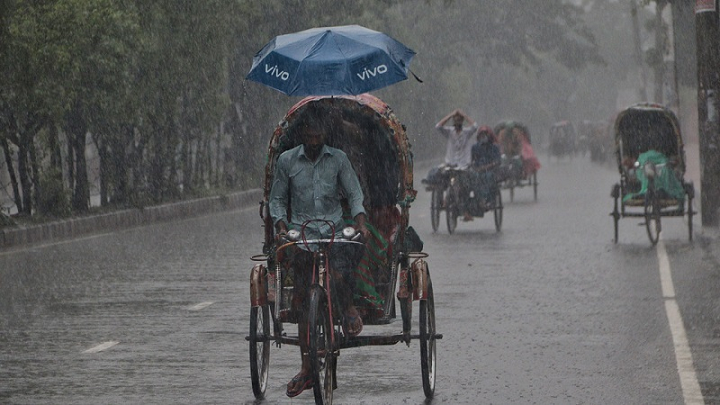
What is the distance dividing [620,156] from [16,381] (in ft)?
45.1

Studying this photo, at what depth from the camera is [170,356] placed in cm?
1075

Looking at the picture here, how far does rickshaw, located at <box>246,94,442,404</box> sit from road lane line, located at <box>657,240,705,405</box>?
1.51 m

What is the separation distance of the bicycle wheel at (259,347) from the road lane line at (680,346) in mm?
2425

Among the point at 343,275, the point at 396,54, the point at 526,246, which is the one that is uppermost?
the point at 396,54

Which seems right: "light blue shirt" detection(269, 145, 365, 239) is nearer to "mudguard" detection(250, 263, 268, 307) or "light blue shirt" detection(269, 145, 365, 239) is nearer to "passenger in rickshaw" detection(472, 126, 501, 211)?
"mudguard" detection(250, 263, 268, 307)

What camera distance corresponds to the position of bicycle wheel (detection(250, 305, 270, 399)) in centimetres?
873

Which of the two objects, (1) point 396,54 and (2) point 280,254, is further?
(1) point 396,54

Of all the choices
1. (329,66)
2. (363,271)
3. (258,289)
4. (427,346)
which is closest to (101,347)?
(258,289)

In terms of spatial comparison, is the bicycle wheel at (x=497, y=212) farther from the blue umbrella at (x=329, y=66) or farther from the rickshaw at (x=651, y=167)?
the blue umbrella at (x=329, y=66)

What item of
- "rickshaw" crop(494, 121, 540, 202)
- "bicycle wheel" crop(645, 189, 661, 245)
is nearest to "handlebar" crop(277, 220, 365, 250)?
"bicycle wheel" crop(645, 189, 661, 245)

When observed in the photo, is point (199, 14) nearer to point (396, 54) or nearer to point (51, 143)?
point (51, 143)

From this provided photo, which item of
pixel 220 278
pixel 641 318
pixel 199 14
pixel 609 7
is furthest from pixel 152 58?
pixel 609 7

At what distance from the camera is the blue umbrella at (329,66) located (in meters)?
9.57

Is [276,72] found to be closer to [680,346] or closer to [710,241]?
[680,346]
